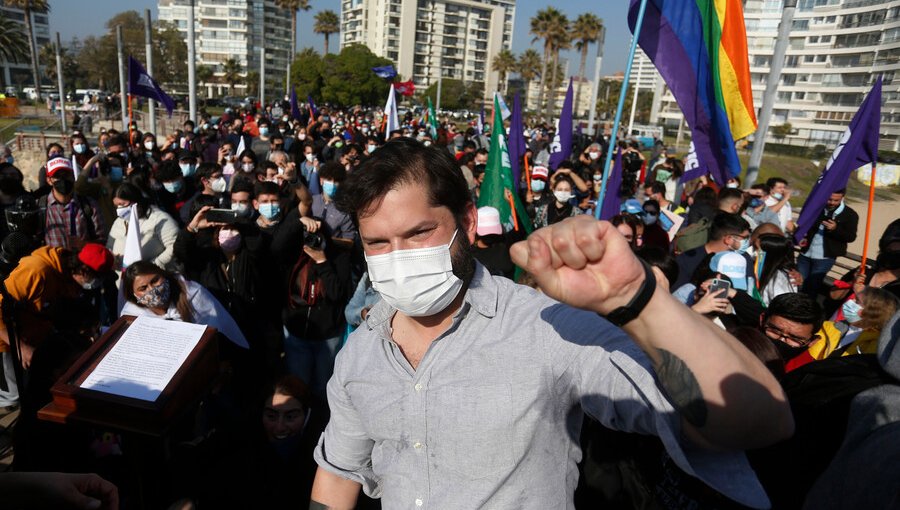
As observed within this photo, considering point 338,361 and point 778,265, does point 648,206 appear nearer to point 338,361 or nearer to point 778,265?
point 778,265

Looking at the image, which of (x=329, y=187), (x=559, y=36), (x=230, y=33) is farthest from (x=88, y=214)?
(x=230, y=33)

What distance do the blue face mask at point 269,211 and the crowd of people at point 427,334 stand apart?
0.04ft

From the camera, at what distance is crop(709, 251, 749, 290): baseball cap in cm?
368

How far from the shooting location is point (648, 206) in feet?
21.8

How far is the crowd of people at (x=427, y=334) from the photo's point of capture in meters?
1.04

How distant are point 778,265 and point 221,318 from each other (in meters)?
4.44

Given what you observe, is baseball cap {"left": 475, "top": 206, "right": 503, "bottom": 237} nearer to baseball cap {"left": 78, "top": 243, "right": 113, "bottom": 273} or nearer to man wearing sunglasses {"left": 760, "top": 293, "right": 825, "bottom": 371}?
man wearing sunglasses {"left": 760, "top": 293, "right": 825, "bottom": 371}

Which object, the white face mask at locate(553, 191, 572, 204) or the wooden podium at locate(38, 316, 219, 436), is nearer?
the wooden podium at locate(38, 316, 219, 436)

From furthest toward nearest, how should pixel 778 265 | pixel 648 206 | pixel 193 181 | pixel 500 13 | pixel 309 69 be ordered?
pixel 500 13 < pixel 309 69 < pixel 193 181 < pixel 648 206 < pixel 778 265

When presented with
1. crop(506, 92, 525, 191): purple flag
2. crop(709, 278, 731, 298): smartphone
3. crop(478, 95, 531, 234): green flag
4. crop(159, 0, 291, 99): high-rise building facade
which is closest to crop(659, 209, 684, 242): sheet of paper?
crop(506, 92, 525, 191): purple flag

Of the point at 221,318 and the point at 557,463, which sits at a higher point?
the point at 557,463

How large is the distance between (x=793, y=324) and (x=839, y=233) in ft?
13.6

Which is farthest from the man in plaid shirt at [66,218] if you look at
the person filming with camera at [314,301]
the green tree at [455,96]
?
the green tree at [455,96]

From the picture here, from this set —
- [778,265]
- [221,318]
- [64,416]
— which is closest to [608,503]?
[64,416]
